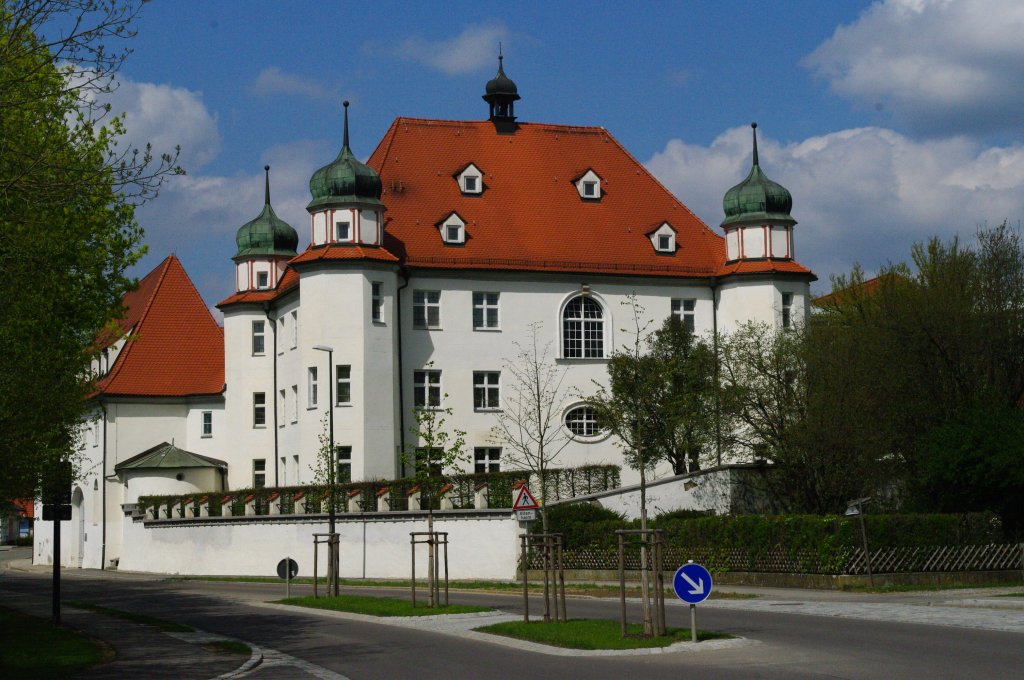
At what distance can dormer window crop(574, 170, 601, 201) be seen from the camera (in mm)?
58000

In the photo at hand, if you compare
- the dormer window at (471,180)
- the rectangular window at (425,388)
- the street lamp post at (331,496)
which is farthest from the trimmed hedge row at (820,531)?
the dormer window at (471,180)

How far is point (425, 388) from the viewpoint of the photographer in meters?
53.6

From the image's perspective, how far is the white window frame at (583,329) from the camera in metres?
55.4

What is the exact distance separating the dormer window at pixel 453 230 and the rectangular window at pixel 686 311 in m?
8.84

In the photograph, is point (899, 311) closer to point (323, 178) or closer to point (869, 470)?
point (869, 470)

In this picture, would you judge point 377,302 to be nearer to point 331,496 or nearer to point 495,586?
point 331,496

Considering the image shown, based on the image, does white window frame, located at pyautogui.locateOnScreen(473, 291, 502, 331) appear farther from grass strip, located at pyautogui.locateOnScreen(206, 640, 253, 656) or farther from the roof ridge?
grass strip, located at pyautogui.locateOnScreen(206, 640, 253, 656)

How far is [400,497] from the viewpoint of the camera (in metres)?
47.3

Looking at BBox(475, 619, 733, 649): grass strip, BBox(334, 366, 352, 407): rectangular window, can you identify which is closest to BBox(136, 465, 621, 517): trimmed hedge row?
BBox(334, 366, 352, 407): rectangular window

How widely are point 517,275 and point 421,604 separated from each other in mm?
26613

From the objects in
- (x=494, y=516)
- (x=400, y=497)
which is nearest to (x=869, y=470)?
(x=494, y=516)

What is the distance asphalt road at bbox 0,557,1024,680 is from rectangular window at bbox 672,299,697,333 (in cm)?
2821

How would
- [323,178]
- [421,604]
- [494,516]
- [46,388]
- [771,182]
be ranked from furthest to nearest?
[771,182], [323,178], [494,516], [421,604], [46,388]

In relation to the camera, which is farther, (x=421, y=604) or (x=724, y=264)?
(x=724, y=264)
